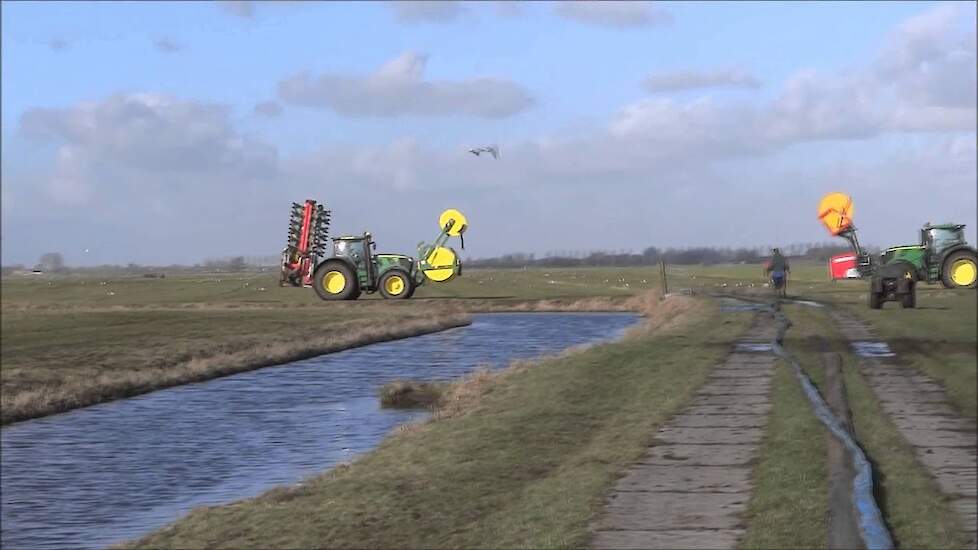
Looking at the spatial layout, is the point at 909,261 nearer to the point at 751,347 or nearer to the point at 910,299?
the point at 910,299

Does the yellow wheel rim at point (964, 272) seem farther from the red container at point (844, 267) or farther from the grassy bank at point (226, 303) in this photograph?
the grassy bank at point (226, 303)

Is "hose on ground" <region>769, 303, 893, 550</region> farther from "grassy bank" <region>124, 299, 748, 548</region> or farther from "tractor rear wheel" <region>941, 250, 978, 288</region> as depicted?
"tractor rear wheel" <region>941, 250, 978, 288</region>

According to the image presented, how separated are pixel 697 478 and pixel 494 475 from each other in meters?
6.10

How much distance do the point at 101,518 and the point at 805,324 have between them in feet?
93.9

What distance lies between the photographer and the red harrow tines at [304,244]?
5.36 metres

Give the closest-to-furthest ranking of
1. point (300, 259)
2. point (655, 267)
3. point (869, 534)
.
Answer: point (300, 259) < point (655, 267) < point (869, 534)

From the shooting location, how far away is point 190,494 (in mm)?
36125

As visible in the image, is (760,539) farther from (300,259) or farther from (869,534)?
(300,259)

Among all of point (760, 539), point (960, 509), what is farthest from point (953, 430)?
point (760, 539)

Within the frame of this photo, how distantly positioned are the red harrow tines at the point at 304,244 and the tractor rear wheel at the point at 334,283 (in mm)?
52

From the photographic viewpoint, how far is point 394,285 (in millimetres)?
5617

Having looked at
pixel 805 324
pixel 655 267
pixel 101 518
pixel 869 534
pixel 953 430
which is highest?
pixel 655 267

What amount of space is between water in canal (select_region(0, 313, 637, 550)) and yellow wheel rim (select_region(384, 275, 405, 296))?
13.5m

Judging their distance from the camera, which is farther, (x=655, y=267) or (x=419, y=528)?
(x=419, y=528)
